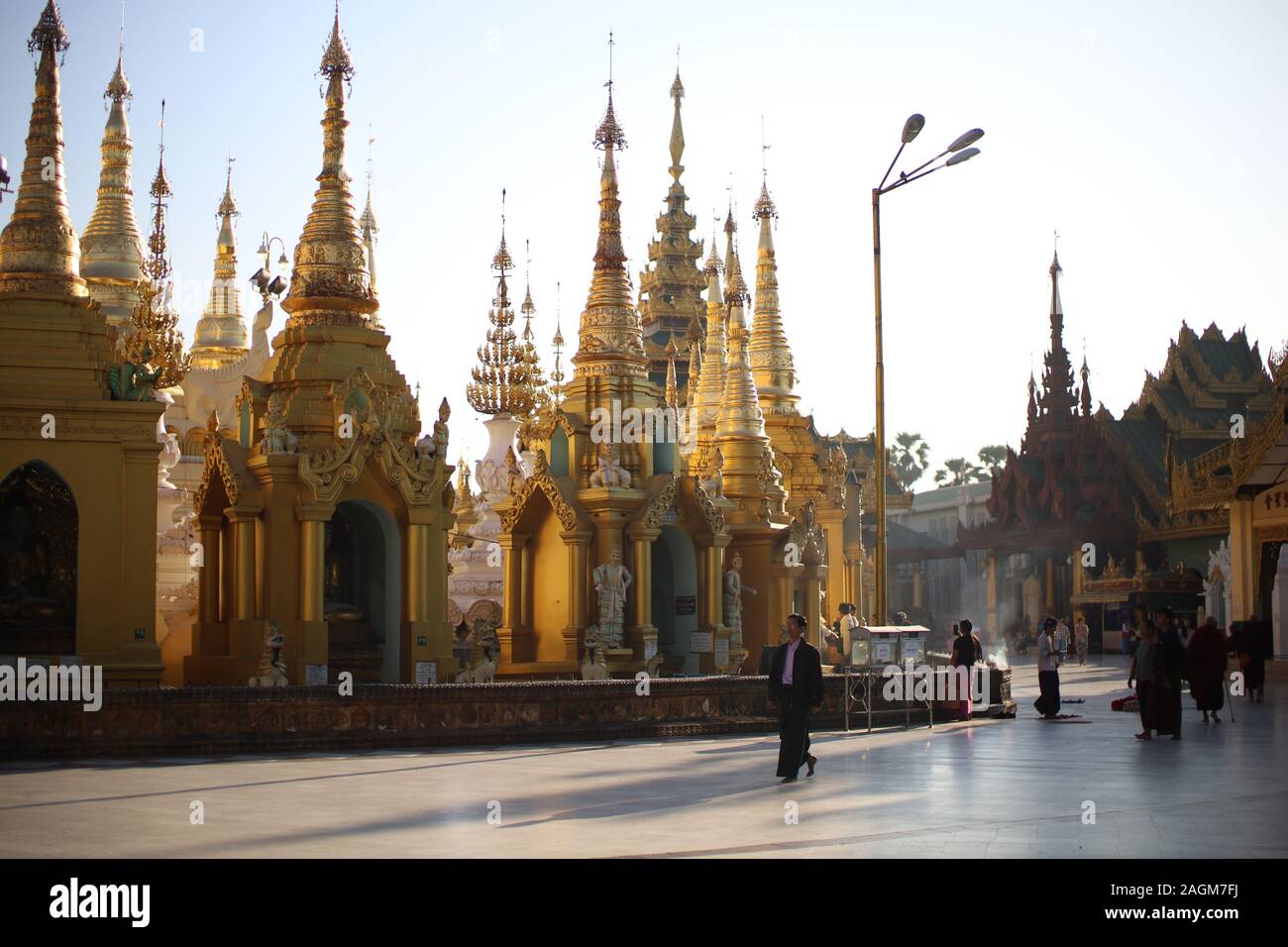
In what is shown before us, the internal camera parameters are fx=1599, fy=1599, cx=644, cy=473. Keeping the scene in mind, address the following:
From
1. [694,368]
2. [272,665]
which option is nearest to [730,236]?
[694,368]

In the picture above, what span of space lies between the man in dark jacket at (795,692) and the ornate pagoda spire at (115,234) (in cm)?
2220

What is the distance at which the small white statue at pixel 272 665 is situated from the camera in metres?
19.8

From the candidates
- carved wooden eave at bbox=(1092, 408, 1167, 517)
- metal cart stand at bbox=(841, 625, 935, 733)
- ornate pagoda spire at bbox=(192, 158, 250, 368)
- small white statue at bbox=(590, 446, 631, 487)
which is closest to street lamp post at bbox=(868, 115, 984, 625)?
metal cart stand at bbox=(841, 625, 935, 733)

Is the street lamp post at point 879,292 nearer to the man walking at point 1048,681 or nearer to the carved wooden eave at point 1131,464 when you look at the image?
the man walking at point 1048,681

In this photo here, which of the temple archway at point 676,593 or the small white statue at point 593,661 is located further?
the temple archway at point 676,593

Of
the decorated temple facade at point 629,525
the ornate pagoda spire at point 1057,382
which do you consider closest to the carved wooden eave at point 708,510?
the decorated temple facade at point 629,525

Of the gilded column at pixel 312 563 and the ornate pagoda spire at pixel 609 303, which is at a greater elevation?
the ornate pagoda spire at pixel 609 303

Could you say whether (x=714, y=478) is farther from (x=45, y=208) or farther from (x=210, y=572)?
(x=45, y=208)

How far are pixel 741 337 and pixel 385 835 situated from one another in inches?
1012

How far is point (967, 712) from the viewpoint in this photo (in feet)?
80.8

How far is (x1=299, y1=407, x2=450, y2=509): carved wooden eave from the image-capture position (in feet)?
73.5

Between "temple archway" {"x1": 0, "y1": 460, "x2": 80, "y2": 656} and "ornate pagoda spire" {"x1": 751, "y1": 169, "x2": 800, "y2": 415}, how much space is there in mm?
22783

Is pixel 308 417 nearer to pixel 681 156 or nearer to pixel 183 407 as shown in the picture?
pixel 183 407

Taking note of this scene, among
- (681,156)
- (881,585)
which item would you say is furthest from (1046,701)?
(681,156)
